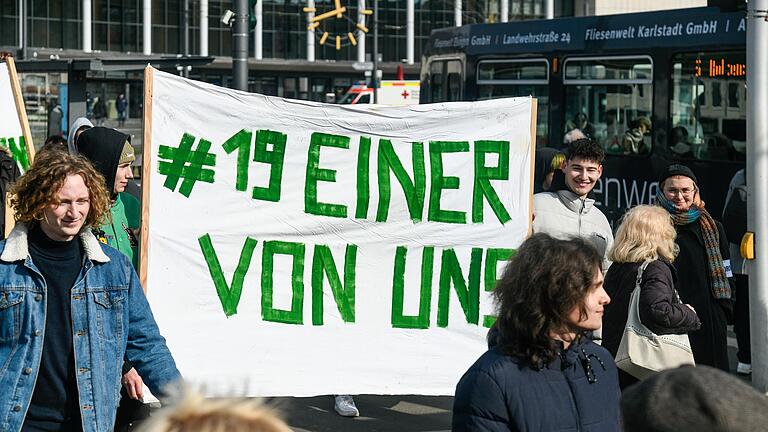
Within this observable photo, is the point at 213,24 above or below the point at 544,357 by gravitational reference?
above

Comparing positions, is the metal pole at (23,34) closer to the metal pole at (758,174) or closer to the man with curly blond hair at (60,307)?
the metal pole at (758,174)

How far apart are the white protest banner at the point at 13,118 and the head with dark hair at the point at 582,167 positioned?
333 centimetres

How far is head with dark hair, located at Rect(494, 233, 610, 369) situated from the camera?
3.21 m

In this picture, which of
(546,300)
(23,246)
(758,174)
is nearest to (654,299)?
(546,300)

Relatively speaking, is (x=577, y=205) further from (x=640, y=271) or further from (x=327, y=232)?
(x=327, y=232)

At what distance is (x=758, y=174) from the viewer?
7914 mm

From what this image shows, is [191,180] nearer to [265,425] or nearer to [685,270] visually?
[685,270]

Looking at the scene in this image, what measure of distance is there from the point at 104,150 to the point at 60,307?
1.84 metres

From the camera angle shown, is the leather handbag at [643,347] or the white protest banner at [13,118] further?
the white protest banner at [13,118]

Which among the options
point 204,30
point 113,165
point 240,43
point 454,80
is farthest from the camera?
point 204,30

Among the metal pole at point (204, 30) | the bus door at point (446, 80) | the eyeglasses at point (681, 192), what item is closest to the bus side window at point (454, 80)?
the bus door at point (446, 80)

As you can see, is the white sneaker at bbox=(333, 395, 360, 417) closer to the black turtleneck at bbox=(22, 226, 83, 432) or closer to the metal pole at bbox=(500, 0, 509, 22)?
the black turtleneck at bbox=(22, 226, 83, 432)

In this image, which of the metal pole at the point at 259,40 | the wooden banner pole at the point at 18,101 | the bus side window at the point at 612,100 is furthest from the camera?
the metal pole at the point at 259,40

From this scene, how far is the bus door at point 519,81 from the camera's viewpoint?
16406 millimetres
